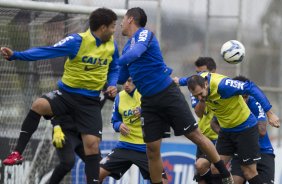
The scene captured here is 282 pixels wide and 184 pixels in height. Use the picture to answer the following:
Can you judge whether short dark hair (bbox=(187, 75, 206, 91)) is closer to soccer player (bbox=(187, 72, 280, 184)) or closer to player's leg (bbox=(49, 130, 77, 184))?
soccer player (bbox=(187, 72, 280, 184))

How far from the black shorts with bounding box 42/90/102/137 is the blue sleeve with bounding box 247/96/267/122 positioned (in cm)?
244

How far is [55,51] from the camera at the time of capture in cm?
1029

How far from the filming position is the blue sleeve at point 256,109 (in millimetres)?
12055

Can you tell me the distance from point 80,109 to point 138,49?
47.6 inches

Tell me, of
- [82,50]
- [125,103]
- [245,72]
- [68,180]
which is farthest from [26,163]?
[245,72]

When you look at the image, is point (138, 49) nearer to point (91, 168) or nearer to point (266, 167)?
point (91, 168)

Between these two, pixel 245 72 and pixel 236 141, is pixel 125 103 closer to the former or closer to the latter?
pixel 236 141

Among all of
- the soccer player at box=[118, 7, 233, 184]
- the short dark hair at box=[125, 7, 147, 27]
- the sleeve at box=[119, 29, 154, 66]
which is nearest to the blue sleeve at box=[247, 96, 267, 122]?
the soccer player at box=[118, 7, 233, 184]

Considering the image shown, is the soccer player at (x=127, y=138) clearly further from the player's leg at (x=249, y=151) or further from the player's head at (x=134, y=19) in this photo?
the player's head at (x=134, y=19)

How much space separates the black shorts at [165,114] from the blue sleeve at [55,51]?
100cm

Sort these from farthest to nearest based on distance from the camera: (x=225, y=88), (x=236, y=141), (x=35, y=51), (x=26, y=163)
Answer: (x=26, y=163), (x=236, y=141), (x=225, y=88), (x=35, y=51)

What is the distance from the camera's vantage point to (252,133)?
37.3 ft

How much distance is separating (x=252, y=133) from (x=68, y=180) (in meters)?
3.42

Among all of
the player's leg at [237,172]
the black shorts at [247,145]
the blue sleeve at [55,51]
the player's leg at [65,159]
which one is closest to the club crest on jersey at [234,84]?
the black shorts at [247,145]
